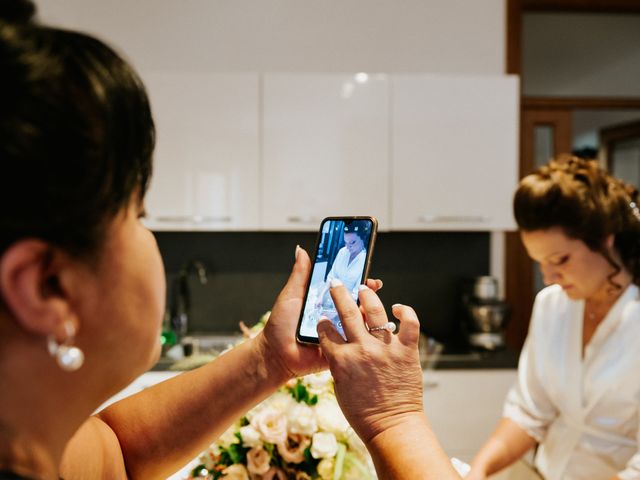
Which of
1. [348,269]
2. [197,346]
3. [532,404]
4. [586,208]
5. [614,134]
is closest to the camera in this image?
[348,269]

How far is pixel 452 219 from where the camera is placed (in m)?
2.79

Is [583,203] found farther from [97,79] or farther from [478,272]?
[478,272]

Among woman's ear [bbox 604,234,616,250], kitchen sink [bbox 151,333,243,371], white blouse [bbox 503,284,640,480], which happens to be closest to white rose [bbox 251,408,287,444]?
white blouse [bbox 503,284,640,480]

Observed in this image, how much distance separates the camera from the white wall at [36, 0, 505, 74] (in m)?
2.98

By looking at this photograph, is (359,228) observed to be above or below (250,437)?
above

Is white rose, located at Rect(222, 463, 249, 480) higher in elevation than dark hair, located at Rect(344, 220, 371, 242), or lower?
lower

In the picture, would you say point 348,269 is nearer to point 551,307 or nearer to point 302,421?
point 302,421

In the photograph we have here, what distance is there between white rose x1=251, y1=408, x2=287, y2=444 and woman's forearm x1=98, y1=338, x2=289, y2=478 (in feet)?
0.07

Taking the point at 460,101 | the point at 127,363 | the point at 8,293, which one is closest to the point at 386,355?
the point at 127,363

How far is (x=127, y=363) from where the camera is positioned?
0.58m

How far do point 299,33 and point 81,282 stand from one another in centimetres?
273

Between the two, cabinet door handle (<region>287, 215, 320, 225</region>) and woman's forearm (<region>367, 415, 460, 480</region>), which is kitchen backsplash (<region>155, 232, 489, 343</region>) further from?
woman's forearm (<region>367, 415, 460, 480</region>)

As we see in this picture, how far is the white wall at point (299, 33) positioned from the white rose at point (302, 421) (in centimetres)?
241

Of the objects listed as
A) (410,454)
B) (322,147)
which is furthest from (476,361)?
(410,454)
